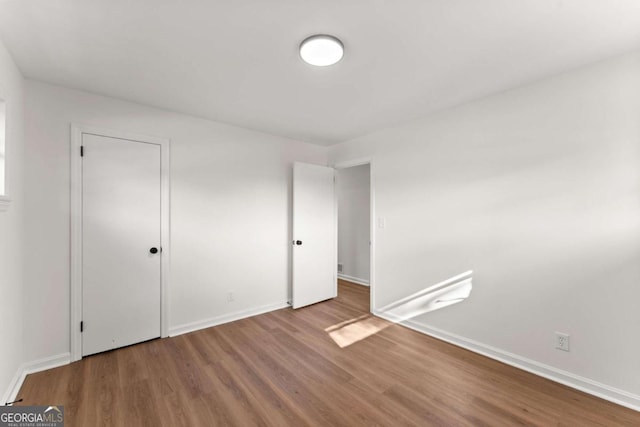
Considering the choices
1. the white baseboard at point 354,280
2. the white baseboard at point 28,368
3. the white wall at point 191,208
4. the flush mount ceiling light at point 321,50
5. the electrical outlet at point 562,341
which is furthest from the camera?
the white baseboard at point 354,280

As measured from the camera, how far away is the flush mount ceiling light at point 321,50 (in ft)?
5.50

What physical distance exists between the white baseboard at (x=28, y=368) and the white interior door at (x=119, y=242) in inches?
6.1

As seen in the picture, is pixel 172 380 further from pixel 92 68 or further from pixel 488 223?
pixel 488 223

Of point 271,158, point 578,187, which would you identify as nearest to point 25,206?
point 271,158

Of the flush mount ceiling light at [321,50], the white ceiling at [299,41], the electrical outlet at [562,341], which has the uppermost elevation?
the white ceiling at [299,41]

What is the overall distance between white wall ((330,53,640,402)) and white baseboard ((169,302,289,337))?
1.85m

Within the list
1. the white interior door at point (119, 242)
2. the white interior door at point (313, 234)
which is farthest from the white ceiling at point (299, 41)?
the white interior door at point (313, 234)

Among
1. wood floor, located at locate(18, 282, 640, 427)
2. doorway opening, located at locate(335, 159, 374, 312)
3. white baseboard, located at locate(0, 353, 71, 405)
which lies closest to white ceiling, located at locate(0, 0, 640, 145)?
white baseboard, located at locate(0, 353, 71, 405)

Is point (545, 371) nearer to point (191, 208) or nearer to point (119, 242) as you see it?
point (191, 208)

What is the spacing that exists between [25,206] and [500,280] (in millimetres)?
4105

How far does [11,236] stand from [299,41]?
2.40m

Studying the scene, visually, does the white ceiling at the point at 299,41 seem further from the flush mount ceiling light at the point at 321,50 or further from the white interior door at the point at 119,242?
the white interior door at the point at 119,242

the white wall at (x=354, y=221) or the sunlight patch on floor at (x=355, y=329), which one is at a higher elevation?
the white wall at (x=354, y=221)

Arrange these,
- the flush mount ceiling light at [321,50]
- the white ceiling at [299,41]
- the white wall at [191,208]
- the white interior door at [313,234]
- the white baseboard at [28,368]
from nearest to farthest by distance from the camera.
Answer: the white ceiling at [299,41] → the flush mount ceiling light at [321,50] → the white baseboard at [28,368] → the white wall at [191,208] → the white interior door at [313,234]
